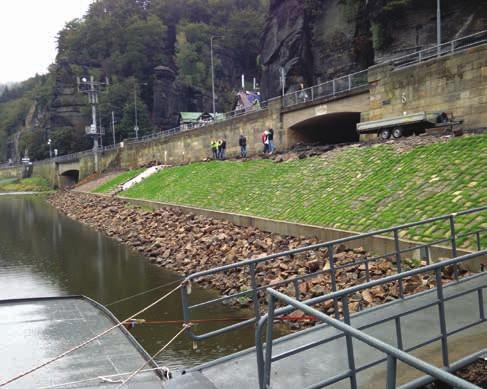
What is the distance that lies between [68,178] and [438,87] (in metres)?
66.3

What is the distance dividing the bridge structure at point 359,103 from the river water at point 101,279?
1276 centimetres

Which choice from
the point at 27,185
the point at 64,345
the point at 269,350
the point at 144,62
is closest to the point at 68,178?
the point at 27,185

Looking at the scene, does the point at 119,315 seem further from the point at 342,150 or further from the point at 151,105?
the point at 151,105

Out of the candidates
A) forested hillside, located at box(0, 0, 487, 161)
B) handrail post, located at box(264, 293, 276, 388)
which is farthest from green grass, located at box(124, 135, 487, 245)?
forested hillside, located at box(0, 0, 487, 161)

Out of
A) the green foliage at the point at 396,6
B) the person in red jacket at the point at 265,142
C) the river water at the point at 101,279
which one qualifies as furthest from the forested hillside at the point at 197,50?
the river water at the point at 101,279

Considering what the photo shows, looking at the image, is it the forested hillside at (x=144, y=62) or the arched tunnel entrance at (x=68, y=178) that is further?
the forested hillside at (x=144, y=62)

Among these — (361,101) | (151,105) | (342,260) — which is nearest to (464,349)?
(342,260)

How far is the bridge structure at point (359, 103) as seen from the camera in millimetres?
17984

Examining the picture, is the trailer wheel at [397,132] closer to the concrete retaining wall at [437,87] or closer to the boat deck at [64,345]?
the concrete retaining wall at [437,87]

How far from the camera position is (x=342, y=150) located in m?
20.9

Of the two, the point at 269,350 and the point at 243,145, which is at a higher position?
the point at 243,145

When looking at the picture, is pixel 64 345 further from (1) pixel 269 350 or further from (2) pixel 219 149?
(2) pixel 219 149

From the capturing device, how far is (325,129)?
32281 mm

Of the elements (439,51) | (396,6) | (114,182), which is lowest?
(114,182)
